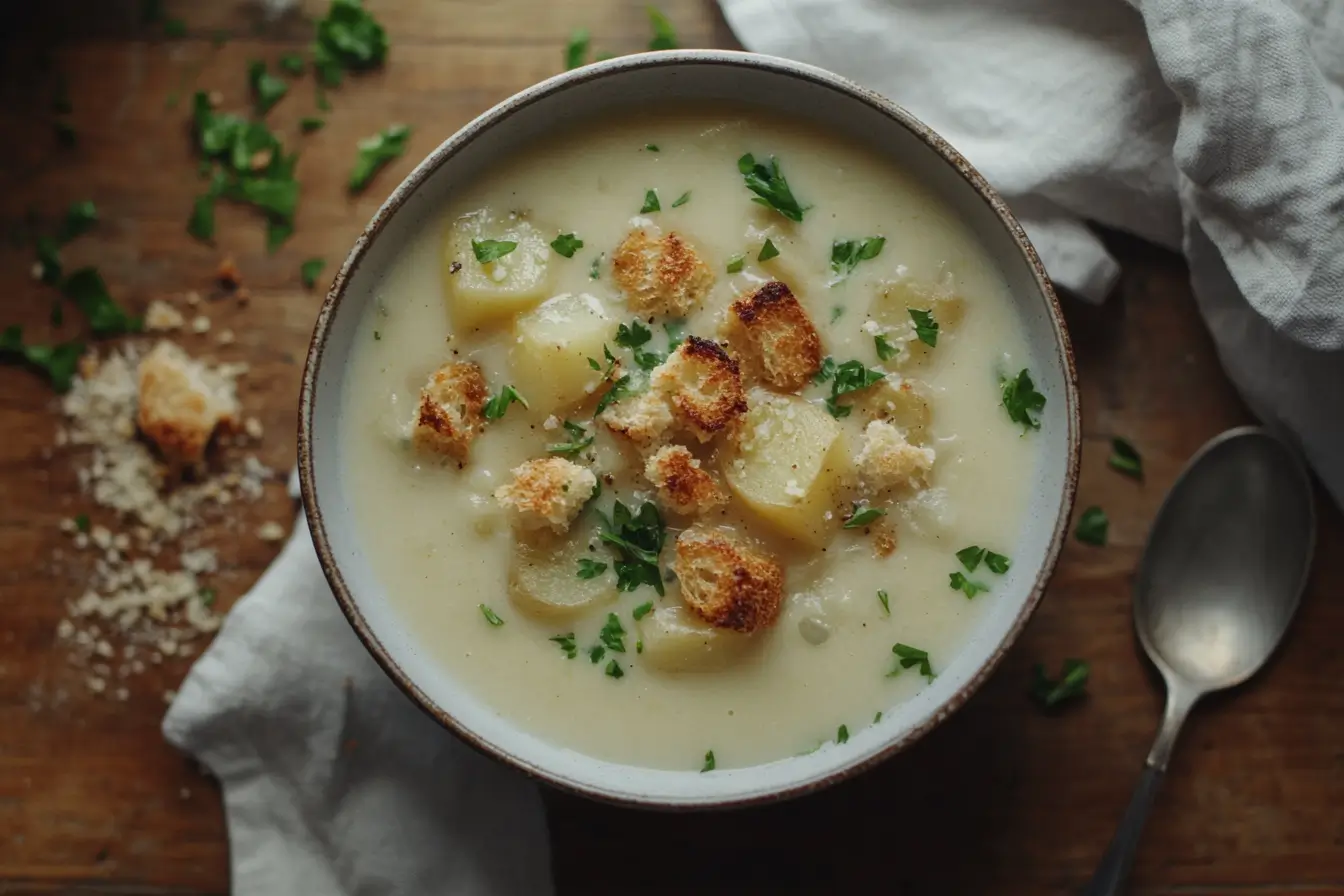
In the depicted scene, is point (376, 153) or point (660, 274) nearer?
point (660, 274)

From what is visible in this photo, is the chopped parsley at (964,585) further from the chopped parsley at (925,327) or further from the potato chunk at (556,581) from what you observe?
the potato chunk at (556,581)

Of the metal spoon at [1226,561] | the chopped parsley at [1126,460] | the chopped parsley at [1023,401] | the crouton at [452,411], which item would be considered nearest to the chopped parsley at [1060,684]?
the metal spoon at [1226,561]

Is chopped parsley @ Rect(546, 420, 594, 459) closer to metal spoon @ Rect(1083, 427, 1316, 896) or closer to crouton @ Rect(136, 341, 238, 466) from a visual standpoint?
crouton @ Rect(136, 341, 238, 466)

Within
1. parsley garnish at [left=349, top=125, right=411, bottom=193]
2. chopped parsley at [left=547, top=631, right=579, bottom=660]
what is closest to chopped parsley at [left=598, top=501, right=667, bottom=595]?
chopped parsley at [left=547, top=631, right=579, bottom=660]

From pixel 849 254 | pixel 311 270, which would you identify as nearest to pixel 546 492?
pixel 849 254

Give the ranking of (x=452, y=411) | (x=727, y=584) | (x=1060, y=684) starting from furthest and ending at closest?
(x=1060, y=684) < (x=452, y=411) < (x=727, y=584)

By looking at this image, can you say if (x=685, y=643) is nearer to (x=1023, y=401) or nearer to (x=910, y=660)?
(x=910, y=660)
